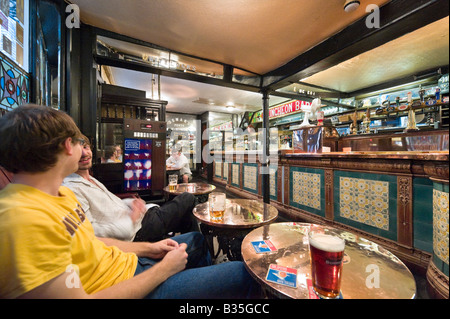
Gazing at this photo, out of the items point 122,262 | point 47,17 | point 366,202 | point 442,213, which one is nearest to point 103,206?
point 122,262

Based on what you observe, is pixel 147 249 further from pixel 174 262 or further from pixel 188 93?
pixel 188 93

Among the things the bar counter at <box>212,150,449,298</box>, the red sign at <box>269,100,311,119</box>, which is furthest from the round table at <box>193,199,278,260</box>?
the red sign at <box>269,100,311,119</box>

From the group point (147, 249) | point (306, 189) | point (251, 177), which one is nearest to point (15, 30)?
point (147, 249)

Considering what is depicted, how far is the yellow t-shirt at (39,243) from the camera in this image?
53cm

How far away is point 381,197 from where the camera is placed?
2.38m

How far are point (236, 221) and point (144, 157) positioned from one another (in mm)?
3050

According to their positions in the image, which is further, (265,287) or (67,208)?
(67,208)

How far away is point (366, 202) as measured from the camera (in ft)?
8.29

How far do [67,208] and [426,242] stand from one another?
313 centimetres

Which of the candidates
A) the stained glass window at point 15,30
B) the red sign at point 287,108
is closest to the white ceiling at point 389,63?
the red sign at point 287,108

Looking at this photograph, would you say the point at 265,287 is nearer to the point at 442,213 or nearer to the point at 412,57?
the point at 442,213

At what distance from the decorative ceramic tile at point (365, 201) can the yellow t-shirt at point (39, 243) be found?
9.75 ft

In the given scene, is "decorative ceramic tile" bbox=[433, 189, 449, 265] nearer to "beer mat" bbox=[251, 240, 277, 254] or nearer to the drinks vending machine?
"beer mat" bbox=[251, 240, 277, 254]

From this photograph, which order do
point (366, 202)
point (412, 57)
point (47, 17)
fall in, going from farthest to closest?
point (412, 57) → point (366, 202) → point (47, 17)
